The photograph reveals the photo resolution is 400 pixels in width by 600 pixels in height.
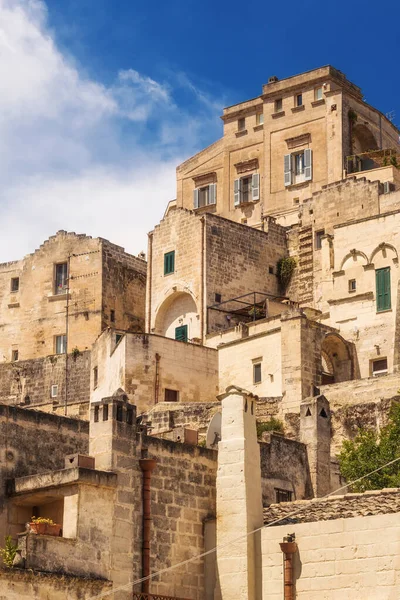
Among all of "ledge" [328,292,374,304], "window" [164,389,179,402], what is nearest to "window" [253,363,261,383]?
"window" [164,389,179,402]

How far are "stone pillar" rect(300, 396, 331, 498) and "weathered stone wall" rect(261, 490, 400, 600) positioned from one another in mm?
6296

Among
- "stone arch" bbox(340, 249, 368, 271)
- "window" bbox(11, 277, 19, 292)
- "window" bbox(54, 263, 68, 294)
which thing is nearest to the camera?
"stone arch" bbox(340, 249, 368, 271)

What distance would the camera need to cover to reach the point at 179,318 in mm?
56281

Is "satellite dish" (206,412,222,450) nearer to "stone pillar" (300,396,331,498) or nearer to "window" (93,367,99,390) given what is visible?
"stone pillar" (300,396,331,498)

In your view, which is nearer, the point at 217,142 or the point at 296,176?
the point at 296,176

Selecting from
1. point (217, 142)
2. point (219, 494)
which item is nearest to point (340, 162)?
point (217, 142)

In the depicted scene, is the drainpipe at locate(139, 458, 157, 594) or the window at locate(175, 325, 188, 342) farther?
the window at locate(175, 325, 188, 342)

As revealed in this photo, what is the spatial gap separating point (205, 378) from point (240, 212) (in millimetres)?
15319

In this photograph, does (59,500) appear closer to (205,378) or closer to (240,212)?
(205,378)

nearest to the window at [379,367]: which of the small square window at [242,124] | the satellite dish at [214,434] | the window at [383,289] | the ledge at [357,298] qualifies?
the window at [383,289]

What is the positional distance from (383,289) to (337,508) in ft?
79.8

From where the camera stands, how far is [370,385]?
147 feet

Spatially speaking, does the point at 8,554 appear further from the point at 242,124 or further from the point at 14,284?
the point at 242,124

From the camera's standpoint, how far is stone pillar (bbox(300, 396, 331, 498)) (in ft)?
107
